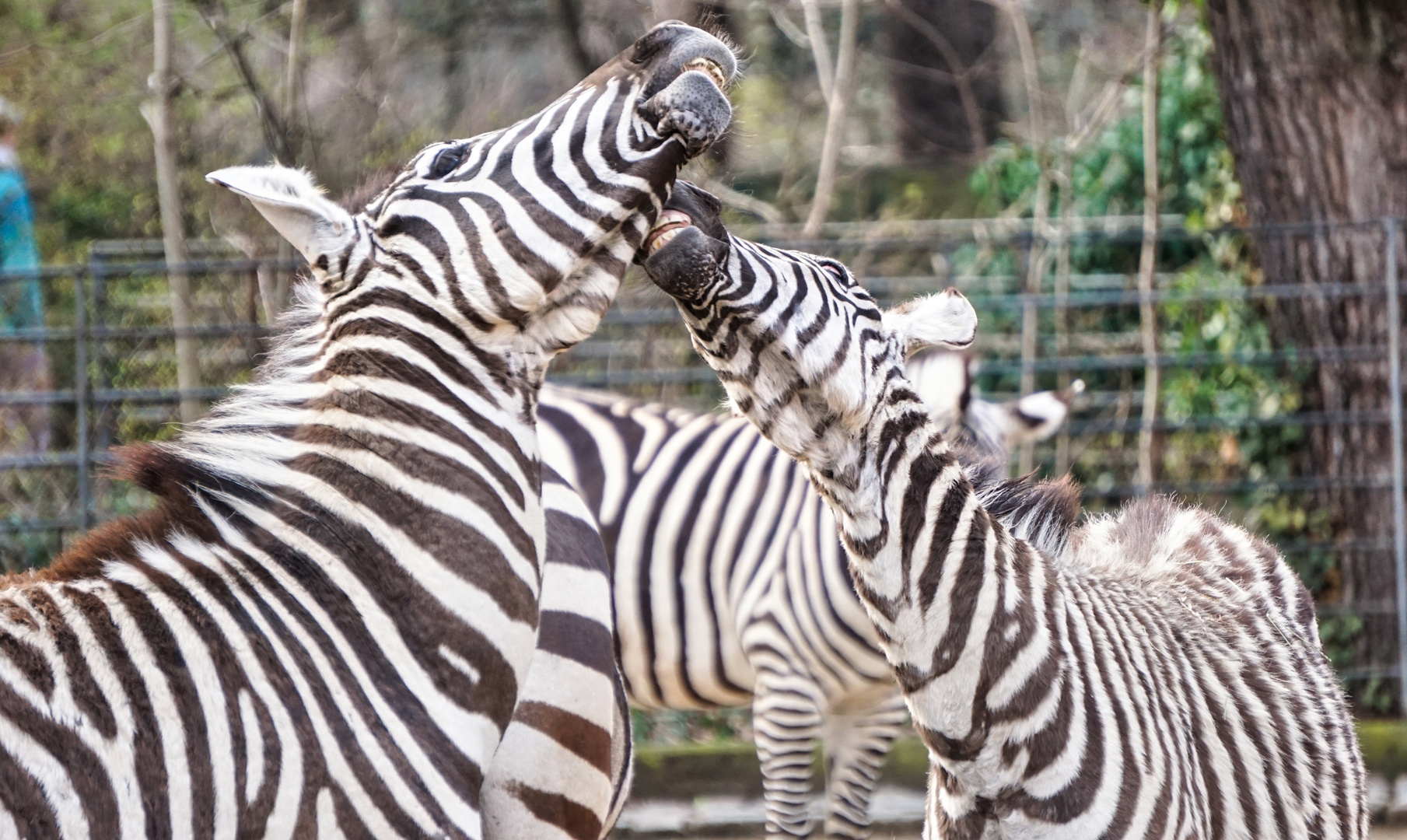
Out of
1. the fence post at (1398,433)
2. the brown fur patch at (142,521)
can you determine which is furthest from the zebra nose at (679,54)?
the fence post at (1398,433)

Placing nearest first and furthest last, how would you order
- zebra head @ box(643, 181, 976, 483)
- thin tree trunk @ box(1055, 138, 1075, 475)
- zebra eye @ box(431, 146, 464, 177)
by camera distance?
1. zebra eye @ box(431, 146, 464, 177)
2. zebra head @ box(643, 181, 976, 483)
3. thin tree trunk @ box(1055, 138, 1075, 475)

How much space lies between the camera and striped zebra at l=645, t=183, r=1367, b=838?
8.05 feet

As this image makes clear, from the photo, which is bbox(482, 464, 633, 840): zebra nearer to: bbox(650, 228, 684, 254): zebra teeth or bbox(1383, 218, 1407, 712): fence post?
bbox(650, 228, 684, 254): zebra teeth

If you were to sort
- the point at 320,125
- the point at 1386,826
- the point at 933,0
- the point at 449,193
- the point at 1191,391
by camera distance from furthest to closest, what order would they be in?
1. the point at 933,0
2. the point at 320,125
3. the point at 1191,391
4. the point at 1386,826
5. the point at 449,193

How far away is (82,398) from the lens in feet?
21.5

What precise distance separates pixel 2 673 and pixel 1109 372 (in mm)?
7761

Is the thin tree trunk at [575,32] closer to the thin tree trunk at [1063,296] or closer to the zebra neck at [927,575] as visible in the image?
the thin tree trunk at [1063,296]

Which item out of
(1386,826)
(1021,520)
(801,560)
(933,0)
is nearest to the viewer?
(1021,520)

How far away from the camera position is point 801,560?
17.2 ft

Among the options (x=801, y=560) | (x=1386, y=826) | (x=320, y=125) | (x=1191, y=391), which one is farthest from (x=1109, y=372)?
(x=320, y=125)

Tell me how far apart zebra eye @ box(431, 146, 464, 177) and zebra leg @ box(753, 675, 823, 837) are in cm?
332

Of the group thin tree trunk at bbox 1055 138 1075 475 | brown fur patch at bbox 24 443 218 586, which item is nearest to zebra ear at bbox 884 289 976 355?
brown fur patch at bbox 24 443 218 586

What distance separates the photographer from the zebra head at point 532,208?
6.97ft

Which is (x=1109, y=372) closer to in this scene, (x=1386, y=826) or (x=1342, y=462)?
(x=1342, y=462)
